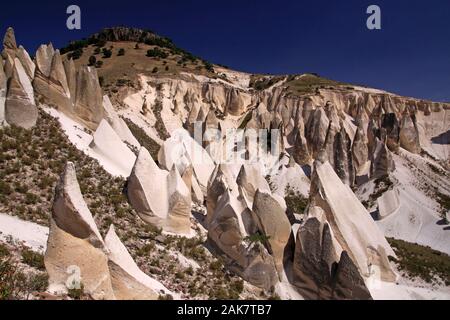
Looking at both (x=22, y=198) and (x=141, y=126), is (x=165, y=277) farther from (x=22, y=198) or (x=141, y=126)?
(x=141, y=126)

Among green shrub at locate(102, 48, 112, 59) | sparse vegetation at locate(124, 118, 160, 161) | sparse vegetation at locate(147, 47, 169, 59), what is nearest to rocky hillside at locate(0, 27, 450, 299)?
sparse vegetation at locate(124, 118, 160, 161)

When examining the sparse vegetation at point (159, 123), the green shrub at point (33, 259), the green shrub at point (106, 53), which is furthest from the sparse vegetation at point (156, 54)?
the green shrub at point (33, 259)

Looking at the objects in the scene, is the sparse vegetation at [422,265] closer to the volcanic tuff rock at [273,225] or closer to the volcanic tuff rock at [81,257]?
the volcanic tuff rock at [273,225]

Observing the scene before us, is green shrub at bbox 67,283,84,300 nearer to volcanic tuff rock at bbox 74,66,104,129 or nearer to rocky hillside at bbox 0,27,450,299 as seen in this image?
rocky hillside at bbox 0,27,450,299

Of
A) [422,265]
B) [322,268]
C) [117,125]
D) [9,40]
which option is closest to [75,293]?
[322,268]

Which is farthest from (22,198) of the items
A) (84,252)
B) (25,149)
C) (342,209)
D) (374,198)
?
(374,198)

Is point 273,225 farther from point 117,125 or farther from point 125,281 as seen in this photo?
point 117,125
